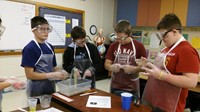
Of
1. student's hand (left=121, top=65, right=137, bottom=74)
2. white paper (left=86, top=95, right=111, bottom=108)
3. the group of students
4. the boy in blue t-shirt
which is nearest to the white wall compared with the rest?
the boy in blue t-shirt

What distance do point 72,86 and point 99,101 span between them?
0.32 metres

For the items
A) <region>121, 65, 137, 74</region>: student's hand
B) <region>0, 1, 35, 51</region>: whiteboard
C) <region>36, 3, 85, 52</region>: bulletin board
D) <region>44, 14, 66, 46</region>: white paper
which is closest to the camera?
<region>121, 65, 137, 74</region>: student's hand

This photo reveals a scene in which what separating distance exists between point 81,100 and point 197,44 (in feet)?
10.8

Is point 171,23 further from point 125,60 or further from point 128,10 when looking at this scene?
point 128,10

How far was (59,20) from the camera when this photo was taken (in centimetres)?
386

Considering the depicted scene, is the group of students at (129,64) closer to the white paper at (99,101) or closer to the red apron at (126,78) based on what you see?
A: the red apron at (126,78)

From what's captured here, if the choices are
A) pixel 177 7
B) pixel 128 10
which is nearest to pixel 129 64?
pixel 177 7

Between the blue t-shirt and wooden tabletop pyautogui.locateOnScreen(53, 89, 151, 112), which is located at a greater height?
the blue t-shirt

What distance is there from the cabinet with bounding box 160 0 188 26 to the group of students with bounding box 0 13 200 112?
2.22 metres

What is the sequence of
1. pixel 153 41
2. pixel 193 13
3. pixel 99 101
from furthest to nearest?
pixel 153 41, pixel 193 13, pixel 99 101

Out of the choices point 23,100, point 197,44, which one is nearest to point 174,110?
point 23,100

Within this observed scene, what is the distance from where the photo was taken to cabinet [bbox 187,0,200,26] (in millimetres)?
3485

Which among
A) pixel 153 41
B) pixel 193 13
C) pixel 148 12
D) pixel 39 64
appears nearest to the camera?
pixel 39 64

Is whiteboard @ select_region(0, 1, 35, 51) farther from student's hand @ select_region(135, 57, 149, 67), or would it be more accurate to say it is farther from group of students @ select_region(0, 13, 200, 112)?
student's hand @ select_region(135, 57, 149, 67)
